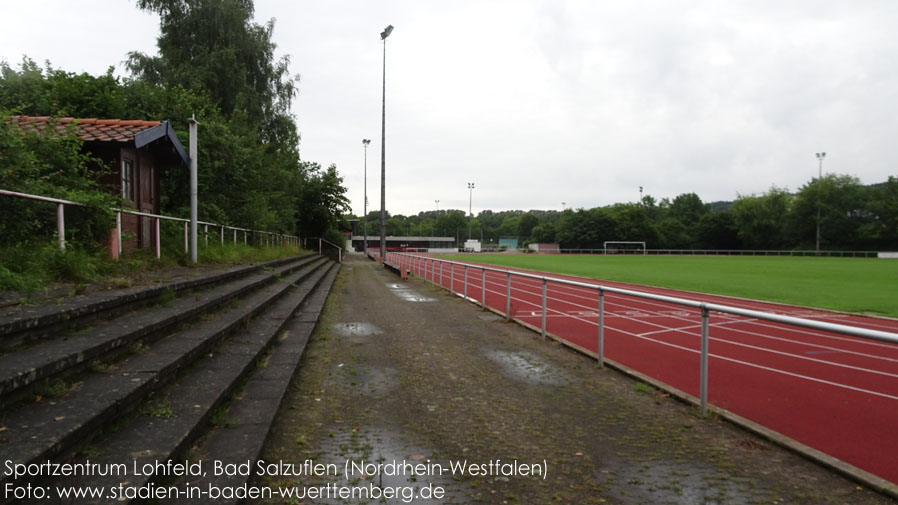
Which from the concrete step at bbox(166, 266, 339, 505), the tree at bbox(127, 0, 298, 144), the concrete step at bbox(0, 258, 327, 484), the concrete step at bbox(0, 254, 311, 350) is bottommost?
the concrete step at bbox(166, 266, 339, 505)

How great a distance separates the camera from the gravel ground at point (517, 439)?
290 cm

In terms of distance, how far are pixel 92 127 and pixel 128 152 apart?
77cm

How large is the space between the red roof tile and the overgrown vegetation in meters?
0.36

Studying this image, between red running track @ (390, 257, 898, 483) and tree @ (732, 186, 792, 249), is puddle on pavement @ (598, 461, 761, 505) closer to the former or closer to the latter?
red running track @ (390, 257, 898, 483)

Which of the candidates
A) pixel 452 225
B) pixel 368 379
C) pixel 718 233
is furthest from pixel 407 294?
pixel 452 225

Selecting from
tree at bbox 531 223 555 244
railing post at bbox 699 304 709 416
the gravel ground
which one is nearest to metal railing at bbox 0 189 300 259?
the gravel ground

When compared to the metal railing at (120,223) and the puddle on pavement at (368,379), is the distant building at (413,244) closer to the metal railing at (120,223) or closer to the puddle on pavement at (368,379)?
the metal railing at (120,223)

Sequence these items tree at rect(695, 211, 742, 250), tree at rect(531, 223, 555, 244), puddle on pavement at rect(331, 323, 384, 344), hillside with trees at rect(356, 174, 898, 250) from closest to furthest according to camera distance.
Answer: puddle on pavement at rect(331, 323, 384, 344), hillside with trees at rect(356, 174, 898, 250), tree at rect(695, 211, 742, 250), tree at rect(531, 223, 555, 244)

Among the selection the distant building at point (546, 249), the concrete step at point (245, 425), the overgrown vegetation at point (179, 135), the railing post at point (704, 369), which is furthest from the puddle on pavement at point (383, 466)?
the distant building at point (546, 249)

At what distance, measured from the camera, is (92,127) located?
10.1 metres

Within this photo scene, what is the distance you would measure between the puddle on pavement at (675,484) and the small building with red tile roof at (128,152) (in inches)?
296

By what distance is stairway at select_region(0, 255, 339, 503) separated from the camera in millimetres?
2426

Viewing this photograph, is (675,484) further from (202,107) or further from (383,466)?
(202,107)

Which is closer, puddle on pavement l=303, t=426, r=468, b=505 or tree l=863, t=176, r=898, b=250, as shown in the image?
puddle on pavement l=303, t=426, r=468, b=505
